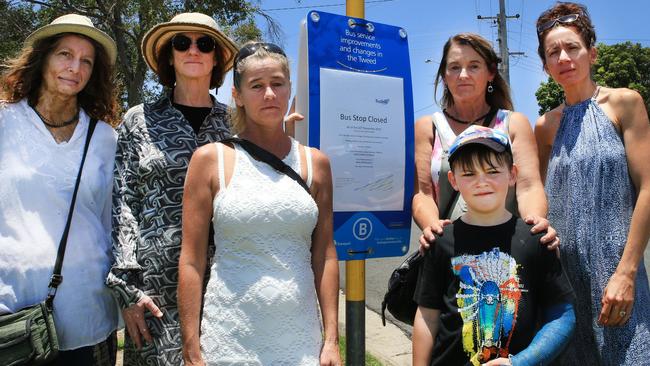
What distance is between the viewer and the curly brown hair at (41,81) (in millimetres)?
2650

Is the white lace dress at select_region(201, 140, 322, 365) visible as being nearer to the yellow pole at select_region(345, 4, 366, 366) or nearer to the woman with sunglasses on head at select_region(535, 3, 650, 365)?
the yellow pole at select_region(345, 4, 366, 366)

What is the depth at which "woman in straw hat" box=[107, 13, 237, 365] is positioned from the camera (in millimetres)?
2404

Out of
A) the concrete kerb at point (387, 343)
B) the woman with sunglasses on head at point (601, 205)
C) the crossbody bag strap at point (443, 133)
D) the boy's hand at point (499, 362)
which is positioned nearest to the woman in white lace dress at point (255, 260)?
the boy's hand at point (499, 362)

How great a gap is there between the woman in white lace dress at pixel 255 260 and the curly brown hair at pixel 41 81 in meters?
0.96

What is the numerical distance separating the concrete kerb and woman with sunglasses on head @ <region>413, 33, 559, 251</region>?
9.67 feet

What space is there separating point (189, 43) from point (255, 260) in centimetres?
125

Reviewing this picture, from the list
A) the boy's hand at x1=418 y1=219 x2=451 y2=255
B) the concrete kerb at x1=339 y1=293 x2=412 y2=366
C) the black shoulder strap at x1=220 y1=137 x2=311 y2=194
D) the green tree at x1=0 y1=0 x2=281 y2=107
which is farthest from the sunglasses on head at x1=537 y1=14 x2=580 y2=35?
the green tree at x1=0 y1=0 x2=281 y2=107

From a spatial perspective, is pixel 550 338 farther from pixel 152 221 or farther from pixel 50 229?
pixel 50 229

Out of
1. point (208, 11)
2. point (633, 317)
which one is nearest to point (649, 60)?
point (208, 11)

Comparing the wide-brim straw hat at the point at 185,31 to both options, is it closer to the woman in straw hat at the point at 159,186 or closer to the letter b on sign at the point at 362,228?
the woman in straw hat at the point at 159,186

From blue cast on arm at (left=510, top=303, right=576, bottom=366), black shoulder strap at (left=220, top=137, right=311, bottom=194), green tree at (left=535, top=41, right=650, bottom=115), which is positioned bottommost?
blue cast on arm at (left=510, top=303, right=576, bottom=366)

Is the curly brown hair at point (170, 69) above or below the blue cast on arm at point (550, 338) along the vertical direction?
above

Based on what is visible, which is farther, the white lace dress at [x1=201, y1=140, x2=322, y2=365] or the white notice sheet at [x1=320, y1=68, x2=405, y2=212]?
the white notice sheet at [x1=320, y1=68, x2=405, y2=212]

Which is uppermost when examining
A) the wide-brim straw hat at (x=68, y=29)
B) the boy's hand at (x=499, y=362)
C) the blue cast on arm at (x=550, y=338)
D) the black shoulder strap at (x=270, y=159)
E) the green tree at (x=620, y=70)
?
the green tree at (x=620, y=70)
